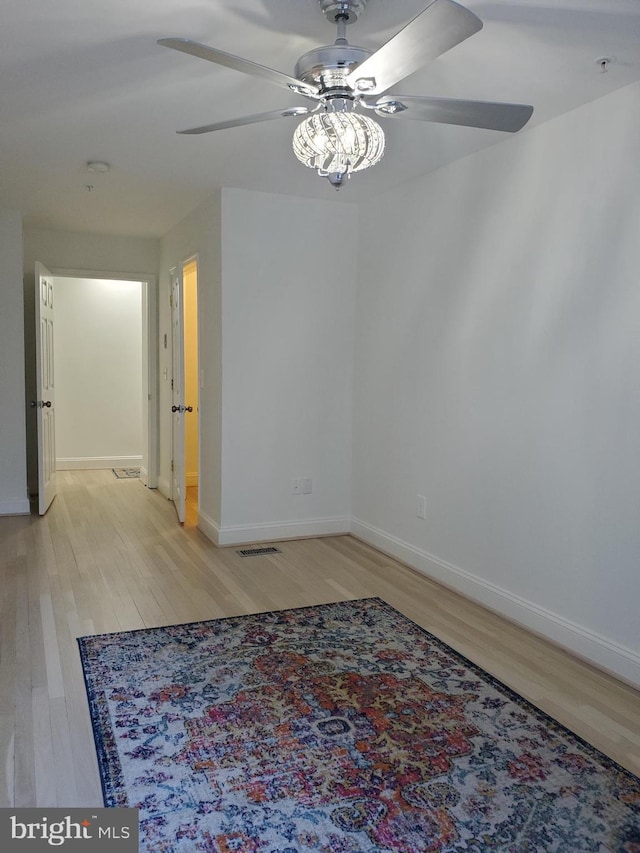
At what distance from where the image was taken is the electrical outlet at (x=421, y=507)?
4.12 m

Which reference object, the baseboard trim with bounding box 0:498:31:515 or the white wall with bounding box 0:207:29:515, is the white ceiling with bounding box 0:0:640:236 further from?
the baseboard trim with bounding box 0:498:31:515

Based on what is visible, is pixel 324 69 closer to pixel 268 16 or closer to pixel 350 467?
pixel 268 16

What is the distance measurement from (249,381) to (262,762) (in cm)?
289

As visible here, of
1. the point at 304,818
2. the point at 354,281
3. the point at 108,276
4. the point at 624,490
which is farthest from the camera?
the point at 108,276

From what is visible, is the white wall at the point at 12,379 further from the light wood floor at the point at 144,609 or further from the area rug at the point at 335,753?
the area rug at the point at 335,753

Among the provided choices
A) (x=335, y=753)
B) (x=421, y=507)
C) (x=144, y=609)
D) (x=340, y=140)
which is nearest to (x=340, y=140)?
(x=340, y=140)

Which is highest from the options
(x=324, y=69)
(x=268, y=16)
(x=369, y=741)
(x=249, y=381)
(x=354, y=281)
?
(x=268, y=16)

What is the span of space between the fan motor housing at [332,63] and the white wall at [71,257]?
4.64 m

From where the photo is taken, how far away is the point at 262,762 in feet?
6.98

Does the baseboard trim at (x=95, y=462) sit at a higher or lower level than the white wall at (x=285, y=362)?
lower

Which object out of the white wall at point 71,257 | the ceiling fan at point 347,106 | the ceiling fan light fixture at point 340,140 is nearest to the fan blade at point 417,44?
the ceiling fan at point 347,106

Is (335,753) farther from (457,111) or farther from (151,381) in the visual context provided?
(151,381)

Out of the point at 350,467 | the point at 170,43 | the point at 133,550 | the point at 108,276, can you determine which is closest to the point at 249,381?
the point at 350,467

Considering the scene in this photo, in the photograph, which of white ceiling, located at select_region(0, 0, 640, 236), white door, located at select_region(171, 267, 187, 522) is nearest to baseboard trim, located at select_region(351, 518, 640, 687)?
white door, located at select_region(171, 267, 187, 522)
